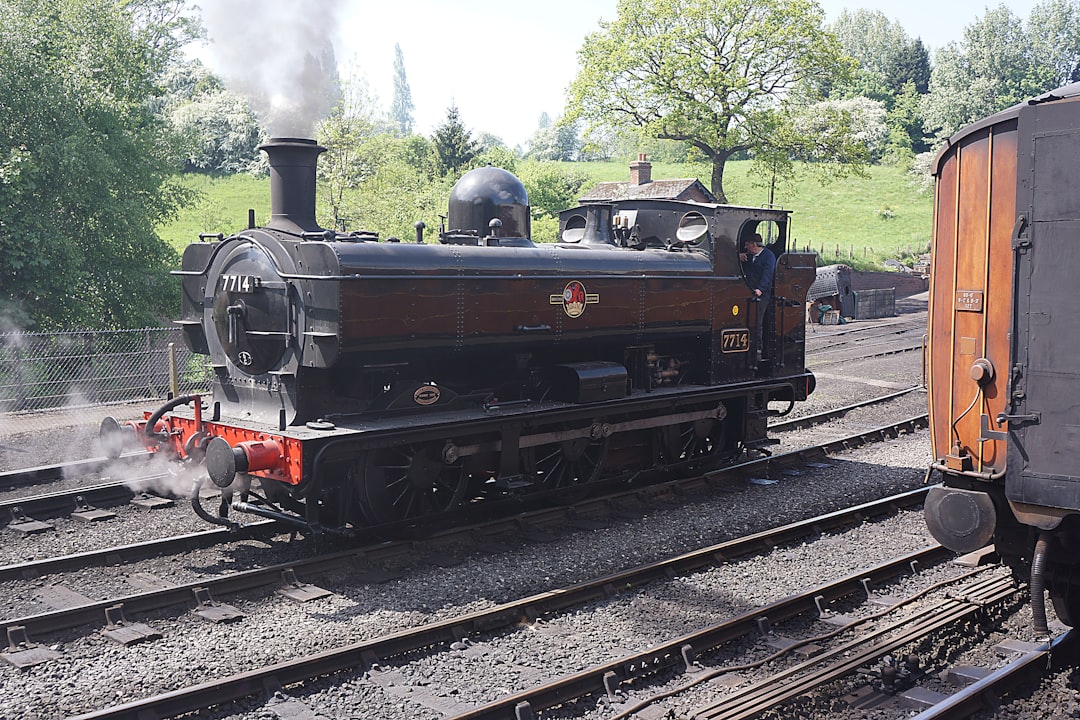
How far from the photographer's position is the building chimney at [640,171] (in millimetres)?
39812

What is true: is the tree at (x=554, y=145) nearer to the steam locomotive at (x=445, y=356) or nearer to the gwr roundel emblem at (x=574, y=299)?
the steam locomotive at (x=445, y=356)

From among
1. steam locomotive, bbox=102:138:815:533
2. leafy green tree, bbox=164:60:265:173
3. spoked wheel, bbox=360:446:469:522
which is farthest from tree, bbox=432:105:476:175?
spoked wheel, bbox=360:446:469:522

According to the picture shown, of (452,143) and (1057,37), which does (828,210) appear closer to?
(452,143)

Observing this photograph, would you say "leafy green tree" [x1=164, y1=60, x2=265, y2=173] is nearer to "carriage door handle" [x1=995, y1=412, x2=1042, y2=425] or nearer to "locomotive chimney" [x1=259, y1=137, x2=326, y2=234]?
"locomotive chimney" [x1=259, y1=137, x2=326, y2=234]

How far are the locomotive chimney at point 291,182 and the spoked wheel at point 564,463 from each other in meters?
3.19

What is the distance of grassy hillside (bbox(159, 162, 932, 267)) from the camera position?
44.3 meters

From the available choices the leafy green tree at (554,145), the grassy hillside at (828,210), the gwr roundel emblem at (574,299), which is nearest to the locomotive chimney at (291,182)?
the gwr roundel emblem at (574,299)

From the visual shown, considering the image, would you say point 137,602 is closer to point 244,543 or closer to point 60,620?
point 60,620

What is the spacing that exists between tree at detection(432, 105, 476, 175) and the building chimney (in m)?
8.06

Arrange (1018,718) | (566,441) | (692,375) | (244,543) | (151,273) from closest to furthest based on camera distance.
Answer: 1. (1018,718)
2. (244,543)
3. (566,441)
4. (692,375)
5. (151,273)

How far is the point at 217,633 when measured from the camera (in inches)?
260

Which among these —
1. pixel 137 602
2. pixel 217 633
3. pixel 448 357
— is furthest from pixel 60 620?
pixel 448 357

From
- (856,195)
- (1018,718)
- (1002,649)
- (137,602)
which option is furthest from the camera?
(856,195)

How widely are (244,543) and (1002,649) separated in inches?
248
